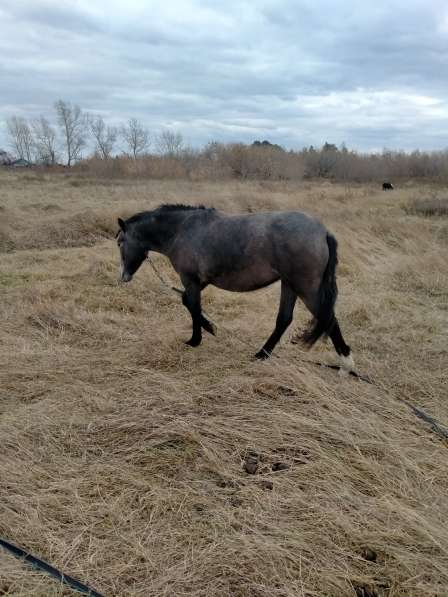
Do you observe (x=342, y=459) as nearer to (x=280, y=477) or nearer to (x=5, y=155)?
(x=280, y=477)

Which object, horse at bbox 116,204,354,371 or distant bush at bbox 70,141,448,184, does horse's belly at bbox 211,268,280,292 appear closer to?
horse at bbox 116,204,354,371

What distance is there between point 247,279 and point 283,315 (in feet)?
1.74

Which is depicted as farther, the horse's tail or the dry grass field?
the horse's tail

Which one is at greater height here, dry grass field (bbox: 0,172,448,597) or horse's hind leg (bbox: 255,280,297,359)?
horse's hind leg (bbox: 255,280,297,359)

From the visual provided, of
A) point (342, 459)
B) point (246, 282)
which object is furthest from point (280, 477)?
point (246, 282)

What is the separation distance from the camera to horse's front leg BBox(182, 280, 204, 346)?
507cm

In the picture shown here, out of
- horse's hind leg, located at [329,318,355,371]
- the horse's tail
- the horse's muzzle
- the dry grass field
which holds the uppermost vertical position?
the horse's tail

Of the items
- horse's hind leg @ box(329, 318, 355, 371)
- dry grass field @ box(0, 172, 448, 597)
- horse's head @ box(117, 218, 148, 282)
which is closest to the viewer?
dry grass field @ box(0, 172, 448, 597)

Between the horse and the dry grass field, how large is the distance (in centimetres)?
46

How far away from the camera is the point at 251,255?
14.9 feet

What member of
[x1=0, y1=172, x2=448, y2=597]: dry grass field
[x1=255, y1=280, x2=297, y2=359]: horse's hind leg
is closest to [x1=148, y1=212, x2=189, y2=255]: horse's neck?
[x1=0, y1=172, x2=448, y2=597]: dry grass field

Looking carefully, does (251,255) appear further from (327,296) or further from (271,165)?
(271,165)

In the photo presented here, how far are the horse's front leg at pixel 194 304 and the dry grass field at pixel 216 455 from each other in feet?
0.57

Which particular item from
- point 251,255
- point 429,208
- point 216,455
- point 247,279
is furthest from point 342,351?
point 429,208
